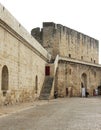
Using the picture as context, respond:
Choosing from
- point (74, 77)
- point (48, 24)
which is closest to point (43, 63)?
point (74, 77)

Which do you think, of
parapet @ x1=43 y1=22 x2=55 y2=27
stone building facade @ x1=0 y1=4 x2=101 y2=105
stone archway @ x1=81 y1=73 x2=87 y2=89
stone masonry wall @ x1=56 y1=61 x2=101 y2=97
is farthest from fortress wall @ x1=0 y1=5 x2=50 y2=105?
stone archway @ x1=81 y1=73 x2=87 y2=89

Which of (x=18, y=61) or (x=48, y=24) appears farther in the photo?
(x=48, y=24)

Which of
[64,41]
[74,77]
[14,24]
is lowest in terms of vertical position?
[74,77]

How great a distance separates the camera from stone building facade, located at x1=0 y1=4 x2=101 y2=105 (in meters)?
16.7

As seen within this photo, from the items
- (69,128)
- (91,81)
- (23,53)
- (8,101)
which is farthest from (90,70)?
(69,128)

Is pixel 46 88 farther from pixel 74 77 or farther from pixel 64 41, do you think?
pixel 64 41

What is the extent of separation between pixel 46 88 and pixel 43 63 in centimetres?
223

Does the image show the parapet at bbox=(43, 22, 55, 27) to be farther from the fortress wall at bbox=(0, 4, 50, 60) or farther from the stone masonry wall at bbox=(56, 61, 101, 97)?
the fortress wall at bbox=(0, 4, 50, 60)

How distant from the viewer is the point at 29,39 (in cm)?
2194

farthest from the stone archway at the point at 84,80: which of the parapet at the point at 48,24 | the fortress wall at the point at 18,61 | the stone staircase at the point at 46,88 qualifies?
the fortress wall at the point at 18,61

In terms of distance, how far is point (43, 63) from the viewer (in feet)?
98.8

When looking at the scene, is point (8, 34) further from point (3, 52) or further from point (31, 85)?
point (31, 85)

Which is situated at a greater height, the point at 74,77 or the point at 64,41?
the point at 64,41

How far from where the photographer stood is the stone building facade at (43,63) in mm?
16703
